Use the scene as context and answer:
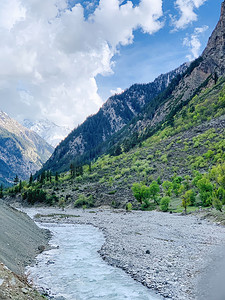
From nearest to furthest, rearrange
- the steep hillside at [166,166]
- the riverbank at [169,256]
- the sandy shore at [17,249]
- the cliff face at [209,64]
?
the riverbank at [169,256] < the sandy shore at [17,249] < the steep hillside at [166,166] < the cliff face at [209,64]

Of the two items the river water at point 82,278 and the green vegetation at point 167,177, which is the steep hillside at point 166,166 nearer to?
the green vegetation at point 167,177

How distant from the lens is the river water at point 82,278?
13.6 m

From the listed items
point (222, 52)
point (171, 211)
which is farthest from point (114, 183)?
point (222, 52)

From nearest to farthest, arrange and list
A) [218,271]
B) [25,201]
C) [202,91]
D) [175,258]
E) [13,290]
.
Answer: [13,290]
[218,271]
[175,258]
[25,201]
[202,91]

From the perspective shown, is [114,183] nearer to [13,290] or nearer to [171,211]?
[171,211]

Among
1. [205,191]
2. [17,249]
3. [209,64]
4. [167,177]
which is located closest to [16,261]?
[17,249]

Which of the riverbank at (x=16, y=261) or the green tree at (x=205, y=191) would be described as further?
the green tree at (x=205, y=191)

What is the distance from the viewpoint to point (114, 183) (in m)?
93.6

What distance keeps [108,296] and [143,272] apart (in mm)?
3925

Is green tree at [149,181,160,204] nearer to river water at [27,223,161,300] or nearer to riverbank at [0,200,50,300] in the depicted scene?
riverbank at [0,200,50,300]

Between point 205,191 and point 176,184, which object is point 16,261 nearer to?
point 205,191

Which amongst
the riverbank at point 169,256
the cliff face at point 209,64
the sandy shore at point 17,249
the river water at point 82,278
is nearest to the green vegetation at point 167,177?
the riverbank at point 169,256

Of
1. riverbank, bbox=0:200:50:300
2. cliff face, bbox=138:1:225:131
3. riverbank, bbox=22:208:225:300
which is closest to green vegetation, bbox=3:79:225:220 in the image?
riverbank, bbox=22:208:225:300

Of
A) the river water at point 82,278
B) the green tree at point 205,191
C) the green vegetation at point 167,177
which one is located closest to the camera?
the river water at point 82,278
